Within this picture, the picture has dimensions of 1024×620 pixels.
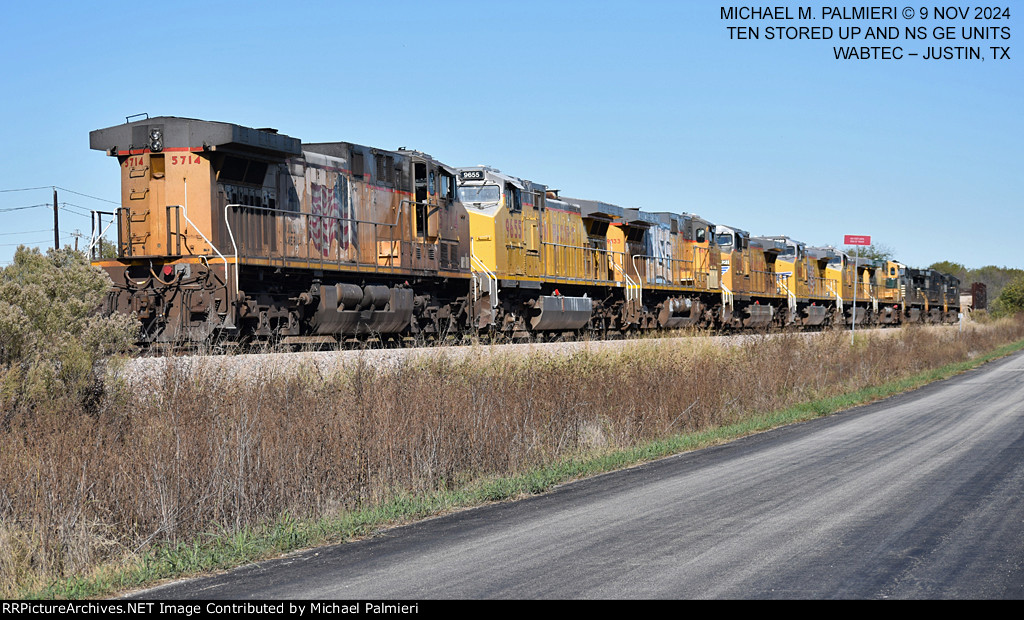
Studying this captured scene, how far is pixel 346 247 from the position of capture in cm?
2073

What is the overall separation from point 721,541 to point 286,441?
4.59m

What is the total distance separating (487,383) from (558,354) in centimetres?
354

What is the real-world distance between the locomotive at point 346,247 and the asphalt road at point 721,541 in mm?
8040

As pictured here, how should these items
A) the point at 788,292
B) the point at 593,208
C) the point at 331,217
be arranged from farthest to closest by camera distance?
1. the point at 788,292
2. the point at 593,208
3. the point at 331,217

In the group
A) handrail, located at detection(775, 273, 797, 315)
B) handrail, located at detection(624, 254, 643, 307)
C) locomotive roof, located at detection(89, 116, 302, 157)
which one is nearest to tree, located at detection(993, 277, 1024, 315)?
handrail, located at detection(775, 273, 797, 315)

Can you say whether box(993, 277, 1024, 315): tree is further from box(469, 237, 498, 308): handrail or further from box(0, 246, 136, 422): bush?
box(0, 246, 136, 422): bush

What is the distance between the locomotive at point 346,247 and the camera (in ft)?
57.8

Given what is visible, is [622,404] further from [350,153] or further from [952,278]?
[952,278]

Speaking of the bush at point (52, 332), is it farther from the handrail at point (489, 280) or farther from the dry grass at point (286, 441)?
the handrail at point (489, 280)

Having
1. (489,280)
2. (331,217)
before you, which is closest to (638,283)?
(489,280)

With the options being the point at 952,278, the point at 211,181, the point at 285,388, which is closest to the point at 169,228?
the point at 211,181

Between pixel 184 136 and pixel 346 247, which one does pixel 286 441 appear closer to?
pixel 184 136

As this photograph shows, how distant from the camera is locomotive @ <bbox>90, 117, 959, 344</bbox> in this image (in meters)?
17.6

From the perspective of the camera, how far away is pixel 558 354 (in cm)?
1617
